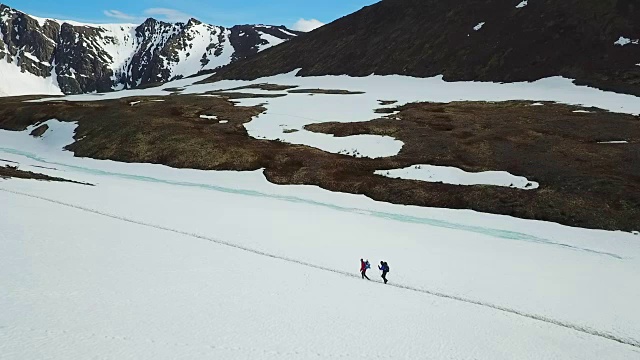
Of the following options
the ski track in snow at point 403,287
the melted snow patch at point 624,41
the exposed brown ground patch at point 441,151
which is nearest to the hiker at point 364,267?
the ski track in snow at point 403,287

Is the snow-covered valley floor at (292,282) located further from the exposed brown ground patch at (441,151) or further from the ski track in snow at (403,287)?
the exposed brown ground patch at (441,151)

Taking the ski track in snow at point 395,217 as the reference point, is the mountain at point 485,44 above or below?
above

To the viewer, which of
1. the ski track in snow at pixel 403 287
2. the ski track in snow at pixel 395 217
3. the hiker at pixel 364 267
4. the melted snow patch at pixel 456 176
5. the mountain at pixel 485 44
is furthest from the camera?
the mountain at pixel 485 44

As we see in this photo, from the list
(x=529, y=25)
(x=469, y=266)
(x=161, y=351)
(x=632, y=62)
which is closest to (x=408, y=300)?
(x=469, y=266)

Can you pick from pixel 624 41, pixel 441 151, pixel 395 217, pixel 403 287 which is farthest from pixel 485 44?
pixel 403 287

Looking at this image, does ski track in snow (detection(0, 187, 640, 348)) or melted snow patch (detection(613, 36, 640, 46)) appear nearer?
ski track in snow (detection(0, 187, 640, 348))

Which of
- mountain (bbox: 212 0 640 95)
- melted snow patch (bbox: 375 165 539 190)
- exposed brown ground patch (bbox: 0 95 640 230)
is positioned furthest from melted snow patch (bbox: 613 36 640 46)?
melted snow patch (bbox: 375 165 539 190)

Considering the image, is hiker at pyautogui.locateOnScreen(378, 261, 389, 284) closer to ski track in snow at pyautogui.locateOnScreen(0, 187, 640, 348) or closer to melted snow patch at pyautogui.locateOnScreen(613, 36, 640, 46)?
ski track in snow at pyautogui.locateOnScreen(0, 187, 640, 348)
